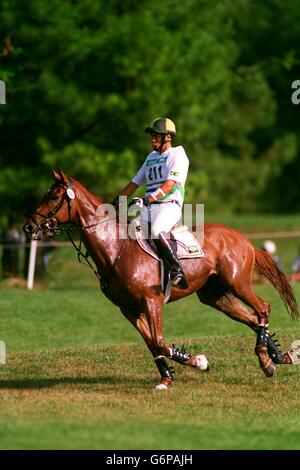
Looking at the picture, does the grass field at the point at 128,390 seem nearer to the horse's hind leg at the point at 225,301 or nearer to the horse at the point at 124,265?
the horse at the point at 124,265

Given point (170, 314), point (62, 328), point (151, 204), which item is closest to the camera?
point (151, 204)

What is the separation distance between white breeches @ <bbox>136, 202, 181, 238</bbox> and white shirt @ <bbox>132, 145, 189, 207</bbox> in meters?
0.10

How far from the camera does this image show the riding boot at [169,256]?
11.7 metres

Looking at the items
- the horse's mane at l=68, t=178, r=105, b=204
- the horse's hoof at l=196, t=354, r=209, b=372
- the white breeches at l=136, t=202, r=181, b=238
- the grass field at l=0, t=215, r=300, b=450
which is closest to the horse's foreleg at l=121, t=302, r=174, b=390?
the grass field at l=0, t=215, r=300, b=450

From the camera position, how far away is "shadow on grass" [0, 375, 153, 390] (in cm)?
1212

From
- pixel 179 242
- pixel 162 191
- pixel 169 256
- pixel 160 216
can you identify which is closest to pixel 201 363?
pixel 169 256

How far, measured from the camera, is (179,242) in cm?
1206

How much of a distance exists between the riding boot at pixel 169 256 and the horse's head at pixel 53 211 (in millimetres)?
1093

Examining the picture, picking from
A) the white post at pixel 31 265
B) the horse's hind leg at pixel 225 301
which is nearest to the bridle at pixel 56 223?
the horse's hind leg at pixel 225 301
